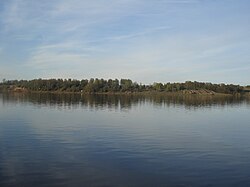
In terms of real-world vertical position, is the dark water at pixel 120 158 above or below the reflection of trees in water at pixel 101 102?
below

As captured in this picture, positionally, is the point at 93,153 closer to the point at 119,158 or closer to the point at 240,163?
the point at 119,158

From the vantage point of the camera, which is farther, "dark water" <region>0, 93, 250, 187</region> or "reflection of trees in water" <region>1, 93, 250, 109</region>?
"reflection of trees in water" <region>1, 93, 250, 109</region>

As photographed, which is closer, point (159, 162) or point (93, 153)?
point (159, 162)

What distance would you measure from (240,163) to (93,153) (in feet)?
34.7

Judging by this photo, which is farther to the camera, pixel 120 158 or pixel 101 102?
pixel 101 102

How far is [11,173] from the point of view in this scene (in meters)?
20.6

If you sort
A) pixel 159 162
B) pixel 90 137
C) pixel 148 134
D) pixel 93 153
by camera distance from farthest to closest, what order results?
pixel 148 134, pixel 90 137, pixel 93 153, pixel 159 162

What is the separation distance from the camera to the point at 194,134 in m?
40.8

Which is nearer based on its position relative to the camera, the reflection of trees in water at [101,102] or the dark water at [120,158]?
the dark water at [120,158]

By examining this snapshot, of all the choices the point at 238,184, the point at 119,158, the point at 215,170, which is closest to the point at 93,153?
the point at 119,158

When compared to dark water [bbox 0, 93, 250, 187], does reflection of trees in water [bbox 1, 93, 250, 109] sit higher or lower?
higher

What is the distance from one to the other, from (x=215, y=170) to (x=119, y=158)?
21.9 feet

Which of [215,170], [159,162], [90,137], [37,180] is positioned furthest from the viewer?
[90,137]

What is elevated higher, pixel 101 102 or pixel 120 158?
pixel 101 102
